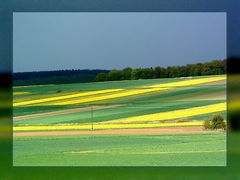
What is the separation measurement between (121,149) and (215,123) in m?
2.97

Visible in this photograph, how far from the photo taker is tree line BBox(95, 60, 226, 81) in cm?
1286

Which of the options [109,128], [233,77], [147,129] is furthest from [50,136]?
[233,77]

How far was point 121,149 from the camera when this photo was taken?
38.1 ft

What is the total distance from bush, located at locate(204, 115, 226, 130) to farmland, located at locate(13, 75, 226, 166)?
21 cm

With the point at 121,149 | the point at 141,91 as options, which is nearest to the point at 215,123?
the point at 141,91

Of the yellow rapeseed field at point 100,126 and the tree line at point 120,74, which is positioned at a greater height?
the tree line at point 120,74

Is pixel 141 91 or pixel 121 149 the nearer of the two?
pixel 121 149

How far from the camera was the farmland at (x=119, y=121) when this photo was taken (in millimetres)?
11289

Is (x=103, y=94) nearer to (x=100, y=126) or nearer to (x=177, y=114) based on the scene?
(x=100, y=126)

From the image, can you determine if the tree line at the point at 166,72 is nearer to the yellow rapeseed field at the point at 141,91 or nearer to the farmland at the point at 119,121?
the farmland at the point at 119,121

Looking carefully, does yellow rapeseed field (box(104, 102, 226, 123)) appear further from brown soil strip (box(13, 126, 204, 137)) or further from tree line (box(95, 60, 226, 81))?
tree line (box(95, 60, 226, 81))

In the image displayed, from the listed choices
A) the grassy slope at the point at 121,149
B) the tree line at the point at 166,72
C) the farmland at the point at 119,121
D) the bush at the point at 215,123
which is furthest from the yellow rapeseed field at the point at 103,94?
the grassy slope at the point at 121,149

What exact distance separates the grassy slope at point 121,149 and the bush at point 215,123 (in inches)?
16.0
